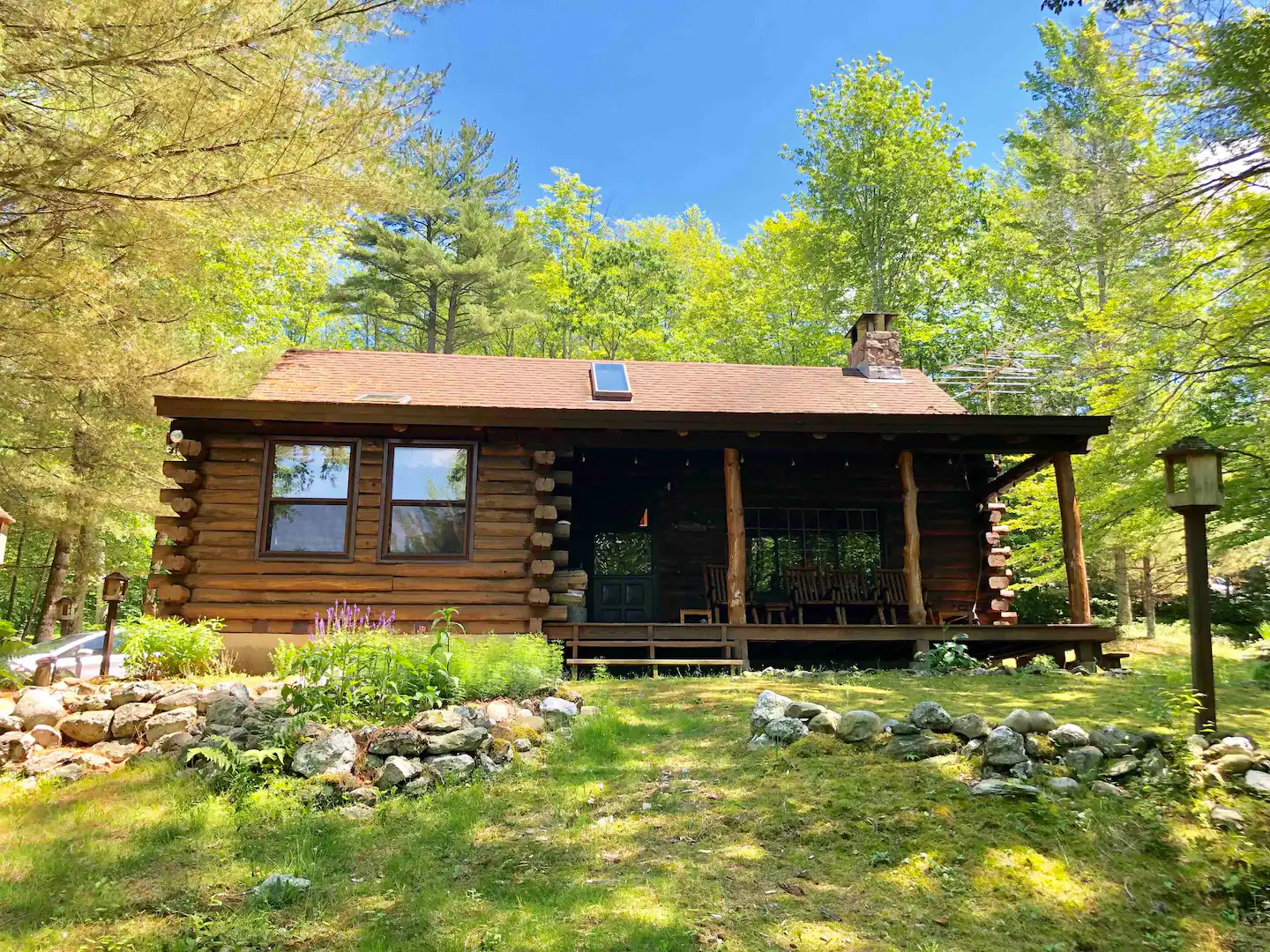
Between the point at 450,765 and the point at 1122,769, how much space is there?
3.98 m

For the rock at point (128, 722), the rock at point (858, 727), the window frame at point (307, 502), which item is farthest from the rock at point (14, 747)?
the rock at point (858, 727)

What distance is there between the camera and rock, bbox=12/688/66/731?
18.5ft

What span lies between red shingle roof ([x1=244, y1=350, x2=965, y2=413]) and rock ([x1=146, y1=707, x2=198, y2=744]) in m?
5.88

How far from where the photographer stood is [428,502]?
1029cm

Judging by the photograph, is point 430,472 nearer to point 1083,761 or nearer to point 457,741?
point 457,741

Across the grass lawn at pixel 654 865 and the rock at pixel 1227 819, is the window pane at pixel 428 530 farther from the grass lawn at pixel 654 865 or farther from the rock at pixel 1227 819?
the rock at pixel 1227 819

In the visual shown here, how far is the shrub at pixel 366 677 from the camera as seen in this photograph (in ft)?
18.0

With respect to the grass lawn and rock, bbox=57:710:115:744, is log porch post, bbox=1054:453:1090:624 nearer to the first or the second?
the grass lawn

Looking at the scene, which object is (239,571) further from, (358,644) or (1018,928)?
(1018,928)

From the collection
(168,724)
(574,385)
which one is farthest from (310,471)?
(168,724)

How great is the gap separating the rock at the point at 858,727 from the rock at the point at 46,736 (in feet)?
17.9

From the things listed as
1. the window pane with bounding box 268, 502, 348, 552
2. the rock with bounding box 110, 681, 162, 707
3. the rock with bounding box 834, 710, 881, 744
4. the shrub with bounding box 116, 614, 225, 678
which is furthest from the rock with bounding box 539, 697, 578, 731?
the window pane with bounding box 268, 502, 348, 552

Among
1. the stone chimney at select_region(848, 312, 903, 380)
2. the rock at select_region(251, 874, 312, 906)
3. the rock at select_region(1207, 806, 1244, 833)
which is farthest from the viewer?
the stone chimney at select_region(848, 312, 903, 380)

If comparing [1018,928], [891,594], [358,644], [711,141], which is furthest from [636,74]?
[1018,928]
